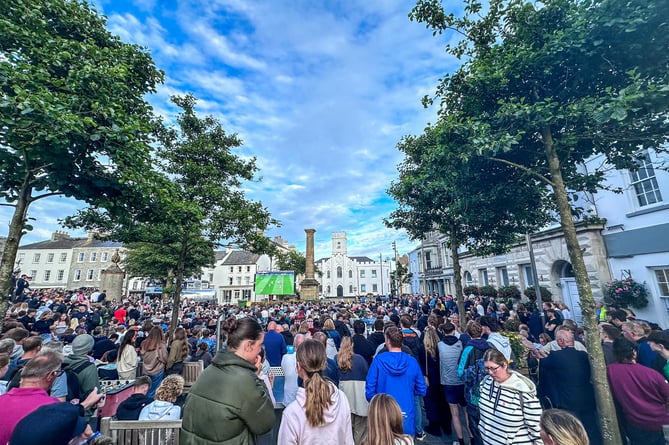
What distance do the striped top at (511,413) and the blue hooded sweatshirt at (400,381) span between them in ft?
3.16

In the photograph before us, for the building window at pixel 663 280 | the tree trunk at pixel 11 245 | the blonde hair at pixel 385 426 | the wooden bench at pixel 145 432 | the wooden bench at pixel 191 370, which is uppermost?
the tree trunk at pixel 11 245

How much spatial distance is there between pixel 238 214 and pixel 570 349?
11.0 meters

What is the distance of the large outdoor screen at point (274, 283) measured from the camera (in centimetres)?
3177

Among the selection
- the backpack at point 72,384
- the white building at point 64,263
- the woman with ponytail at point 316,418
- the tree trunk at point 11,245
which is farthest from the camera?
the white building at point 64,263

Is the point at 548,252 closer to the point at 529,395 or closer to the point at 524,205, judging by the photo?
the point at 524,205

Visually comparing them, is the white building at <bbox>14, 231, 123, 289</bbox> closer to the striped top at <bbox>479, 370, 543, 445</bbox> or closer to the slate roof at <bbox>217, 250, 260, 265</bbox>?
the slate roof at <bbox>217, 250, 260, 265</bbox>

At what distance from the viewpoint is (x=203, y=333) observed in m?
9.48

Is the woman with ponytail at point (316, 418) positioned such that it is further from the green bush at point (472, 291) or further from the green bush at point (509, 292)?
the green bush at point (472, 291)

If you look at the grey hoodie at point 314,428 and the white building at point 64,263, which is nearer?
the grey hoodie at point 314,428

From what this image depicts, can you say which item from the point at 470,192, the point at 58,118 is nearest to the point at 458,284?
the point at 470,192

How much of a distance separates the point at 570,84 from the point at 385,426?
7.01m

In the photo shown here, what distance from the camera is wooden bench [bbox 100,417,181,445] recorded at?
3.21 metres

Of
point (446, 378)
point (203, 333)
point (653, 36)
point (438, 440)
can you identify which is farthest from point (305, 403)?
point (203, 333)

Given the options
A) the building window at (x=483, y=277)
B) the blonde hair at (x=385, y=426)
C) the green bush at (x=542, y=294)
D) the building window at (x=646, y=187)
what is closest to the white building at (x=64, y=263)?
the building window at (x=483, y=277)
